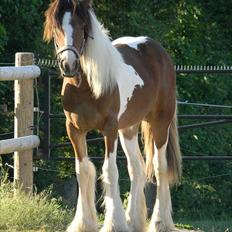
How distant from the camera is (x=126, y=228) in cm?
587

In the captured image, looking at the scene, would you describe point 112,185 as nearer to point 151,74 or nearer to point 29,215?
point 29,215

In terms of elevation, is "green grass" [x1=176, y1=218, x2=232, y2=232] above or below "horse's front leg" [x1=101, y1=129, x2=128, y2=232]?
below

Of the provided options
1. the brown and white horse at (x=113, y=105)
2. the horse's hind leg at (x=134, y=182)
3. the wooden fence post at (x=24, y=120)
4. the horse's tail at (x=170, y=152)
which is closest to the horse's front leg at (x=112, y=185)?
the brown and white horse at (x=113, y=105)

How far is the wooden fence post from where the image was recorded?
24.1 ft

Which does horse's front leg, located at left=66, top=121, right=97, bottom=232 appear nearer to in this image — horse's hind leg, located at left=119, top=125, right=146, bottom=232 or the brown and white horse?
the brown and white horse

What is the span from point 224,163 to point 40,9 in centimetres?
404

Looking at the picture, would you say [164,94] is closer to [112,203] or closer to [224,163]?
[112,203]

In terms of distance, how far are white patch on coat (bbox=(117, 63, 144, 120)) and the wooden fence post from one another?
1306mm

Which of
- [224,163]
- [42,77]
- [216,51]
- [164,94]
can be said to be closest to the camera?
[164,94]

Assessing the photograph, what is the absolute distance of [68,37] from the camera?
5.56 meters

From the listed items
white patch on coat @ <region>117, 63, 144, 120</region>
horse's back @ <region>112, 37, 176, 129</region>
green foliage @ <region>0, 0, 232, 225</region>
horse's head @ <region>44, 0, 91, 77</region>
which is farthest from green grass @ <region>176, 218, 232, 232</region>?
horse's head @ <region>44, 0, 91, 77</region>

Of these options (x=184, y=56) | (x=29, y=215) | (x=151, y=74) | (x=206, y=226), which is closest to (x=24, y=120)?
(x=29, y=215)

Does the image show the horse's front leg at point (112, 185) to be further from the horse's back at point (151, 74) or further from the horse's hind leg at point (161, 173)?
the horse's hind leg at point (161, 173)

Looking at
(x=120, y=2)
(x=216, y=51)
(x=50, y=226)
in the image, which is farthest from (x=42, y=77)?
(x=216, y=51)
